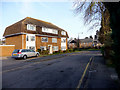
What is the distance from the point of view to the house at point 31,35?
1980 cm

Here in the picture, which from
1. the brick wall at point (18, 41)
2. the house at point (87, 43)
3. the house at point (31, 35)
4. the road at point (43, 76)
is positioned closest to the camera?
the road at point (43, 76)

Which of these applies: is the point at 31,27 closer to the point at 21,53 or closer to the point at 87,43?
the point at 21,53

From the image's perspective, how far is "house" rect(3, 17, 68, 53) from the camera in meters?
19.8

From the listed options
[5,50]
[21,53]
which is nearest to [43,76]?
[21,53]

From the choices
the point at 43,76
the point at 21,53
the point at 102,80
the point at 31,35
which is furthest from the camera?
the point at 31,35

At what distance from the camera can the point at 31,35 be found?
21328 mm

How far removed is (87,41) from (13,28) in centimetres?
6302

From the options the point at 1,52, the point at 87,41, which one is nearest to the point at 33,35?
the point at 1,52

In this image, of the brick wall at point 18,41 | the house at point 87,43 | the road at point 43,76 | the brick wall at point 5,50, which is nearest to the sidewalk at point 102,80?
the road at point 43,76

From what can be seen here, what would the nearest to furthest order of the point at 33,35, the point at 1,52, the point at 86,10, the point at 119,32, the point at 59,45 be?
the point at 119,32
the point at 86,10
the point at 1,52
the point at 33,35
the point at 59,45

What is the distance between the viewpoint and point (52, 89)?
370 cm

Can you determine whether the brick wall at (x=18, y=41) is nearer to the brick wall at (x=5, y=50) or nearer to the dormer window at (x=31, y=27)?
the brick wall at (x=5, y=50)

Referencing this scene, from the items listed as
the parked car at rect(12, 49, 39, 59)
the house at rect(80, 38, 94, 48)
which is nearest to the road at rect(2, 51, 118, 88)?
the parked car at rect(12, 49, 39, 59)

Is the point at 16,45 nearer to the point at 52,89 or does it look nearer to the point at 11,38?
the point at 11,38
